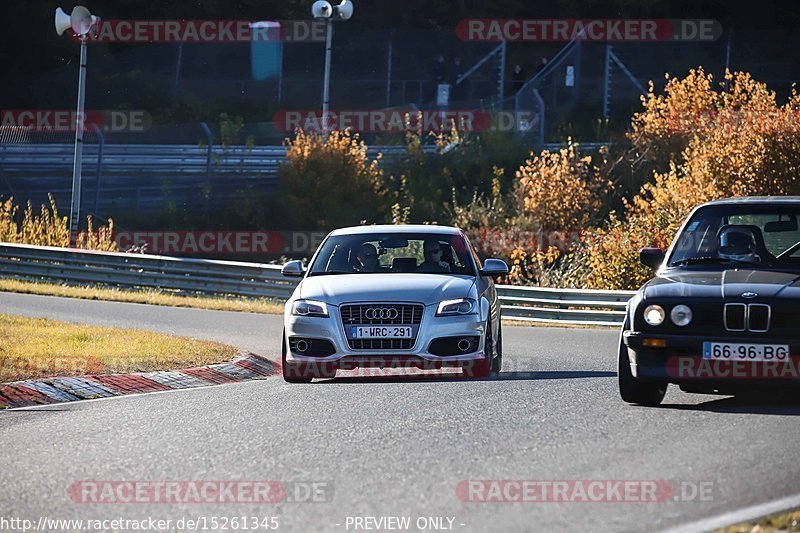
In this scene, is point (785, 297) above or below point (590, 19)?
below

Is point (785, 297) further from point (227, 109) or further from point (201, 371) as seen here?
point (227, 109)

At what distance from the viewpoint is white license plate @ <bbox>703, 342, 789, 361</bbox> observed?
36.2ft

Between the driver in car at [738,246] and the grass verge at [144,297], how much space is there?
15.6 metres

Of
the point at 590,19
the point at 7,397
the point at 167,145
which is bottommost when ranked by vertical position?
the point at 7,397

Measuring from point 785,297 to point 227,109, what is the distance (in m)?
51.7

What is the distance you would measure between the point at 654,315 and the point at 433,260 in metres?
3.90

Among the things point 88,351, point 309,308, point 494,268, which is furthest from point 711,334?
point 88,351

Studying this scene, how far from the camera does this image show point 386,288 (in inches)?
541

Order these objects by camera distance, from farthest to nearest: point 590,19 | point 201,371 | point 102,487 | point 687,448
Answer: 1. point 590,19
2. point 201,371
3. point 687,448
4. point 102,487

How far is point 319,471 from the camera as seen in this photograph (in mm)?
8445

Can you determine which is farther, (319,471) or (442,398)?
(442,398)

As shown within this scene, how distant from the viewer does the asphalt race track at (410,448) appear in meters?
7.34

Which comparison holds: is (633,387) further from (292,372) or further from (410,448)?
(292,372)

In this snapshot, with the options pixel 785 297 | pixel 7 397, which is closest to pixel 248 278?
pixel 7 397
